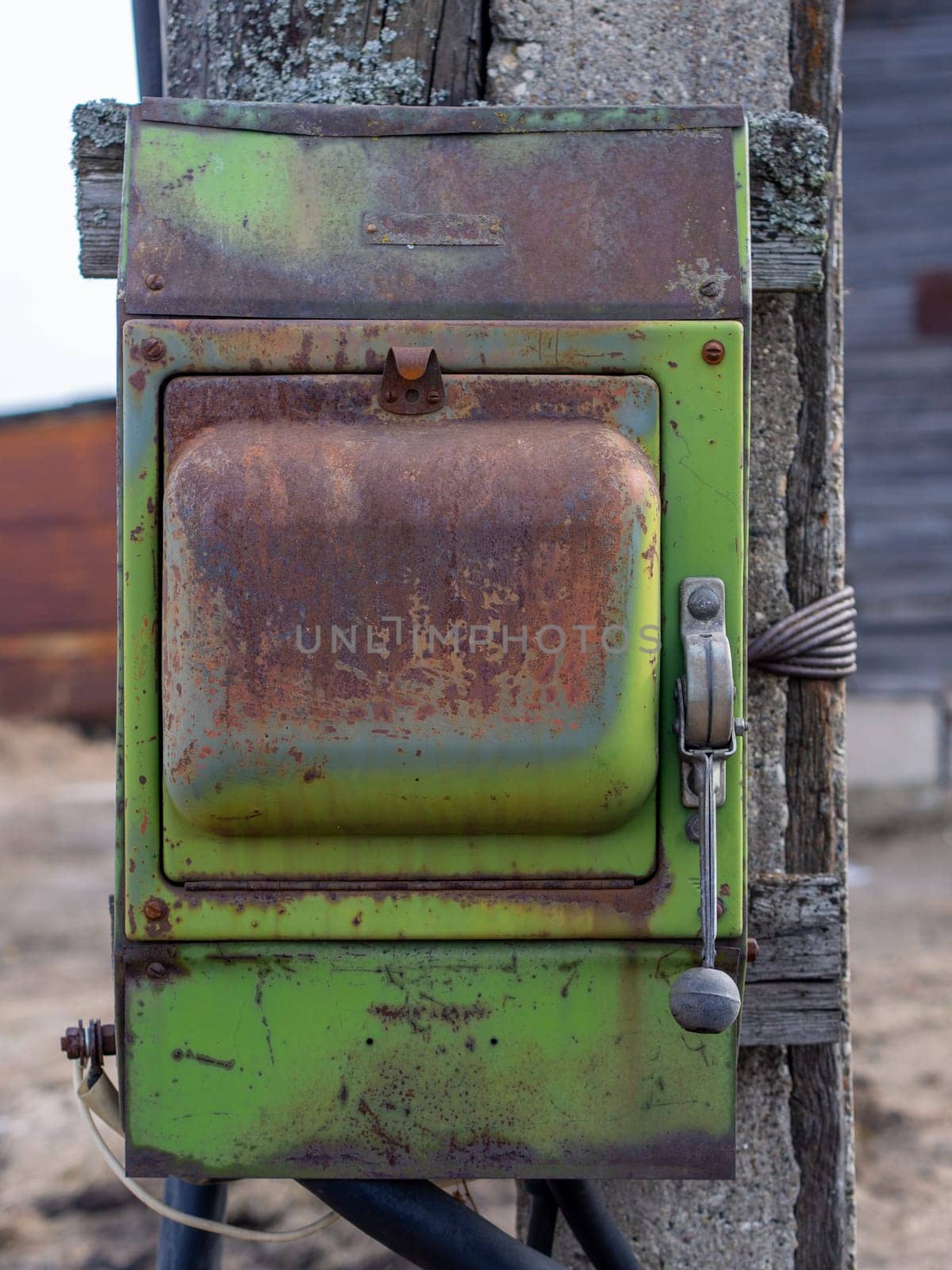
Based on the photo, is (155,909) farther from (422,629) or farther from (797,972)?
(797,972)

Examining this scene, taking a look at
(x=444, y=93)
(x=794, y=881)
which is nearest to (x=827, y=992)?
(x=794, y=881)

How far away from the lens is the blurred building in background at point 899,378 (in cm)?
695

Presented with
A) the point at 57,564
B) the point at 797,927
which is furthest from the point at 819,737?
the point at 57,564

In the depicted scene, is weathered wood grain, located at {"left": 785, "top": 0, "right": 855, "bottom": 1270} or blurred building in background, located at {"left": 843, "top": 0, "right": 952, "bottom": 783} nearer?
weathered wood grain, located at {"left": 785, "top": 0, "right": 855, "bottom": 1270}

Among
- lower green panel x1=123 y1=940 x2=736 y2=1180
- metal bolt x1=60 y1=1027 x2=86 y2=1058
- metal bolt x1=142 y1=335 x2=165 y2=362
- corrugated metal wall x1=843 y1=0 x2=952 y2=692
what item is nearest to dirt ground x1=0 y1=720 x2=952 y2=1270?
lower green panel x1=123 y1=940 x2=736 y2=1180

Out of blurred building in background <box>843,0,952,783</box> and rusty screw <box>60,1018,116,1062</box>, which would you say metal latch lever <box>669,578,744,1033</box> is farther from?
blurred building in background <box>843,0,952,783</box>

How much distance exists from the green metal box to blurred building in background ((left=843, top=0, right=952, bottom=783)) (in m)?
5.99

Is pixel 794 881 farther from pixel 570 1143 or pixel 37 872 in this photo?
pixel 37 872

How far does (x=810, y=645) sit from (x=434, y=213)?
709mm

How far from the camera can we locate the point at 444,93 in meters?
1.51

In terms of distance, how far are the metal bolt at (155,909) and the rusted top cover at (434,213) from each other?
575mm

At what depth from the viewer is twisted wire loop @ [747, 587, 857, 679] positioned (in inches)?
60.3

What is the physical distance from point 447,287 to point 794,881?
33.5 inches

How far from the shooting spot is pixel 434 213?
123 centimetres
